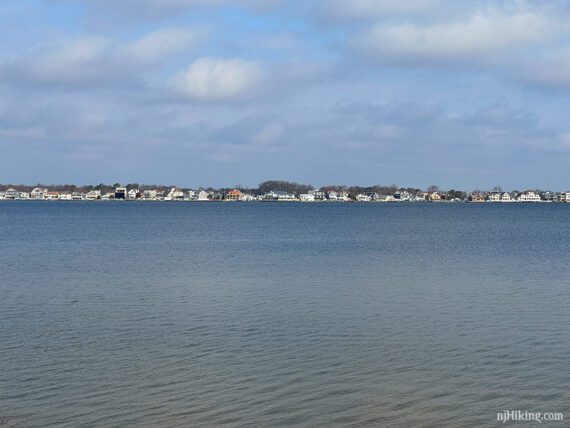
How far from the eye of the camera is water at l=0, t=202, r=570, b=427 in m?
13.0

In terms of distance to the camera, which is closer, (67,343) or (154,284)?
(67,343)

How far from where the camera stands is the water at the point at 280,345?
1302 cm

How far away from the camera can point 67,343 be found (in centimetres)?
1797

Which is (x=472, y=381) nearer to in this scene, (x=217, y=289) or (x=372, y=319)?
(x=372, y=319)

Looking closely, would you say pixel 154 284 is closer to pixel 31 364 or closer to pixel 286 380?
pixel 31 364

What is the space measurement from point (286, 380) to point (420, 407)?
2943 mm

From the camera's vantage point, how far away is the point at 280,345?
17.8 metres

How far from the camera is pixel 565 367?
617 inches

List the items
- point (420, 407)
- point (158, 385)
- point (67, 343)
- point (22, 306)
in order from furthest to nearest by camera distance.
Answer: point (22, 306)
point (67, 343)
point (158, 385)
point (420, 407)

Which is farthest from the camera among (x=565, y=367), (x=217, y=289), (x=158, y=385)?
(x=217, y=289)

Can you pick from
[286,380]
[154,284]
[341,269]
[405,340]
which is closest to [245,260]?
[341,269]

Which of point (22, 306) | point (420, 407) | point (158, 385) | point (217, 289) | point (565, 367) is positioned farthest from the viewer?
point (217, 289)

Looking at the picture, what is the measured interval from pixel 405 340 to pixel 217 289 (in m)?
11.0

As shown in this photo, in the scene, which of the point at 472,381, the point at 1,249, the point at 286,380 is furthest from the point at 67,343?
the point at 1,249
